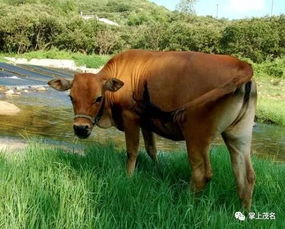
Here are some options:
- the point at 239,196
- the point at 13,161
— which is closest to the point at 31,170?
the point at 13,161

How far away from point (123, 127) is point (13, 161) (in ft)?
5.16

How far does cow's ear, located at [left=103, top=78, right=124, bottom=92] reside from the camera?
584 centimetres

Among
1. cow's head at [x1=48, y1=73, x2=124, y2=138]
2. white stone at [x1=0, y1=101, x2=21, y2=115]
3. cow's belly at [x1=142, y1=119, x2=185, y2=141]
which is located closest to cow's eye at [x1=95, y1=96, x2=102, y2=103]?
cow's head at [x1=48, y1=73, x2=124, y2=138]

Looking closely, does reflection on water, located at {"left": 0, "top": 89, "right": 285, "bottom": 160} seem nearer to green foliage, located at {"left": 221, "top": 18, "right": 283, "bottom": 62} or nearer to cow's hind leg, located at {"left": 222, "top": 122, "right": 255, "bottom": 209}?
cow's hind leg, located at {"left": 222, "top": 122, "right": 255, "bottom": 209}

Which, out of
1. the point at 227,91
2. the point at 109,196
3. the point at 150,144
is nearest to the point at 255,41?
the point at 150,144

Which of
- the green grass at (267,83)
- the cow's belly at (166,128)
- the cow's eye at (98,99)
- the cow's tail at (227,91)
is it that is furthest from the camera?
the green grass at (267,83)

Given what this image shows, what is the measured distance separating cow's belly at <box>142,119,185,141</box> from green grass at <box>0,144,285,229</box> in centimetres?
61

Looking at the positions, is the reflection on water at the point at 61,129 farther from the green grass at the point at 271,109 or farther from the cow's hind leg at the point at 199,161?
the cow's hind leg at the point at 199,161

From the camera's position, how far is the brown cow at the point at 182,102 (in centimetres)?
520

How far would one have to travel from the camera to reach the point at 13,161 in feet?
19.5

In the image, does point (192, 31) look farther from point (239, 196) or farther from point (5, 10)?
point (239, 196)

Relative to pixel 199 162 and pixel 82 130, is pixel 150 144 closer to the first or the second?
pixel 82 130

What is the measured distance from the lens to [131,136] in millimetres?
6184

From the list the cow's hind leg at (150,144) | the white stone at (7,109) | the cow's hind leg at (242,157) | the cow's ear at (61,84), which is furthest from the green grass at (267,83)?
the cow's ear at (61,84)
